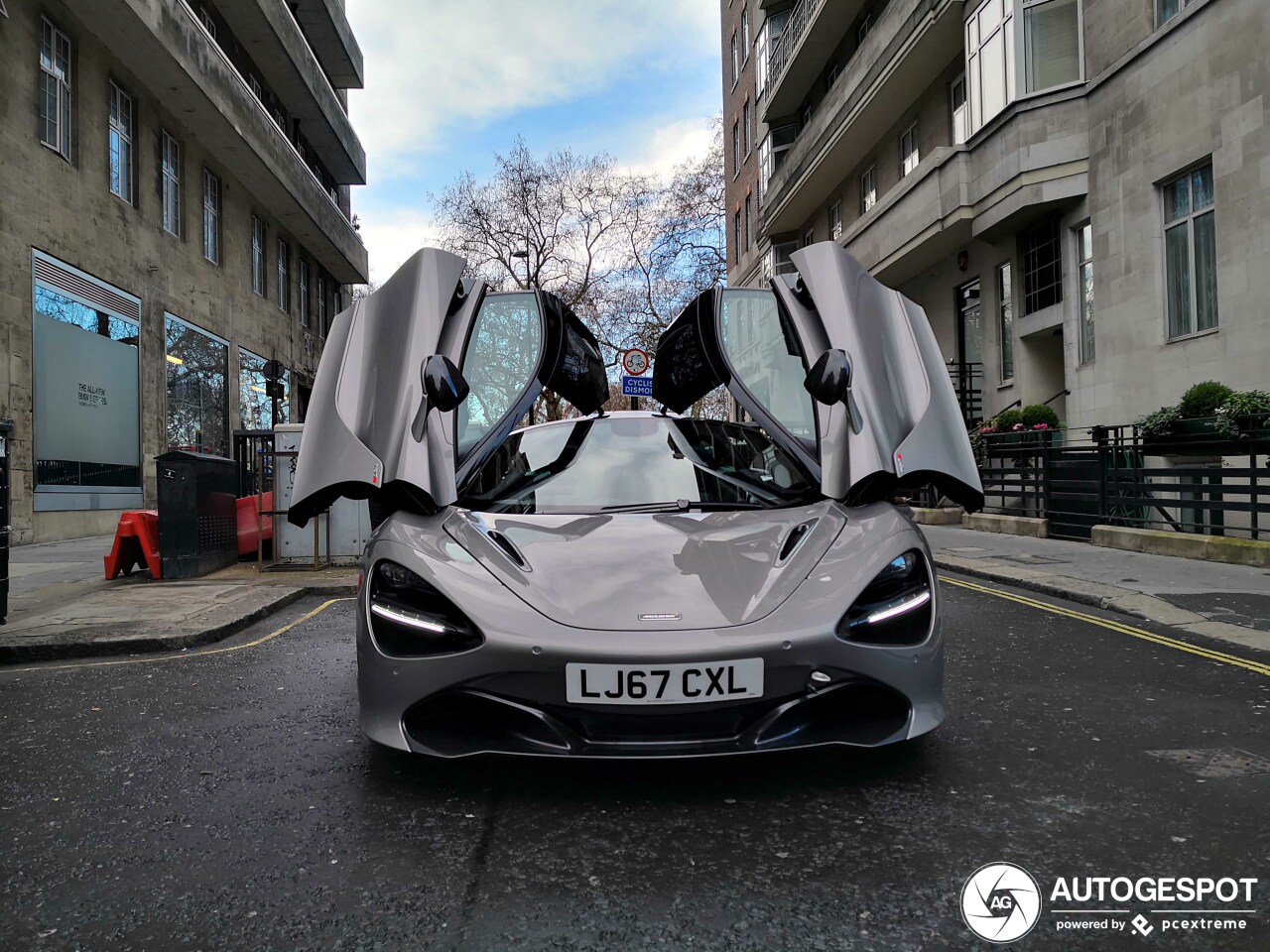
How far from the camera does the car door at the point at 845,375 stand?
329 centimetres

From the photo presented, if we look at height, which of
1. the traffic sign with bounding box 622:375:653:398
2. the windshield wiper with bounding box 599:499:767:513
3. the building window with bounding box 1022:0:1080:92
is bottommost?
the windshield wiper with bounding box 599:499:767:513

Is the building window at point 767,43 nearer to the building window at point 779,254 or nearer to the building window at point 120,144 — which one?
the building window at point 779,254

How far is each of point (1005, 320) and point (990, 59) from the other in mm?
4954

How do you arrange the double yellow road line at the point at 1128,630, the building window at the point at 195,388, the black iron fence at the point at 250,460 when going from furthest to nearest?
the building window at the point at 195,388 → the black iron fence at the point at 250,460 → the double yellow road line at the point at 1128,630

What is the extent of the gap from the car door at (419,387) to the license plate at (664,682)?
3.78ft

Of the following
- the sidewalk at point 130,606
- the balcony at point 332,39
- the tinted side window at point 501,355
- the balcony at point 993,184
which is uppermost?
the balcony at point 332,39

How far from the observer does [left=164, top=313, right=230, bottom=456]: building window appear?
17.0 meters

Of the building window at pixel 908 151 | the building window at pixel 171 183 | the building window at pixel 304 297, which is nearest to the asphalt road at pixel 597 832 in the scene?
the building window at pixel 171 183

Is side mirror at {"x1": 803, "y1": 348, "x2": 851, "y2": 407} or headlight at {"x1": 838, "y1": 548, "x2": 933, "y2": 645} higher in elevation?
side mirror at {"x1": 803, "y1": 348, "x2": 851, "y2": 407}

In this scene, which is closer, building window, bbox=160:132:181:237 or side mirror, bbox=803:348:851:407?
side mirror, bbox=803:348:851:407

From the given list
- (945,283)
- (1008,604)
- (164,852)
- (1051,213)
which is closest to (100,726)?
(164,852)

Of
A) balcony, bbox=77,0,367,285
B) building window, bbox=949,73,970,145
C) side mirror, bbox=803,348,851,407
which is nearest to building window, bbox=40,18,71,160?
balcony, bbox=77,0,367,285

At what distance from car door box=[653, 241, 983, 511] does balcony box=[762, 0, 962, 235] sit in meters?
15.8

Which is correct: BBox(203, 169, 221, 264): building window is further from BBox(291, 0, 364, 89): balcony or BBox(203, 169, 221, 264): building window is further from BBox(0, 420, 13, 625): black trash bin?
BBox(0, 420, 13, 625): black trash bin
